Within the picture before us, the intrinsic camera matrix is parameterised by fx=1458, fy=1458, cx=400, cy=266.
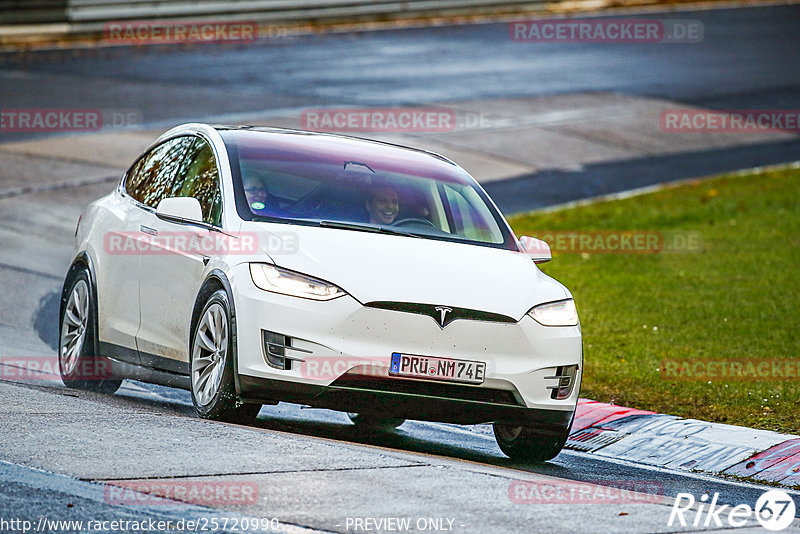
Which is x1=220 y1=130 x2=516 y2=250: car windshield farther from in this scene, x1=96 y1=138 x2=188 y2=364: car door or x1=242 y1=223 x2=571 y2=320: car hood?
x1=96 y1=138 x2=188 y2=364: car door

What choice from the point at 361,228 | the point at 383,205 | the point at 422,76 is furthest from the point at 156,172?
the point at 422,76

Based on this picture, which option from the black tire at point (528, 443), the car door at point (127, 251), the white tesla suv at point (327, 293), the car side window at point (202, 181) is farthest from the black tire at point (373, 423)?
the car side window at point (202, 181)

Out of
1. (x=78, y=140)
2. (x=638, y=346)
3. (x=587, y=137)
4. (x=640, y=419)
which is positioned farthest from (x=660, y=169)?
(x=640, y=419)

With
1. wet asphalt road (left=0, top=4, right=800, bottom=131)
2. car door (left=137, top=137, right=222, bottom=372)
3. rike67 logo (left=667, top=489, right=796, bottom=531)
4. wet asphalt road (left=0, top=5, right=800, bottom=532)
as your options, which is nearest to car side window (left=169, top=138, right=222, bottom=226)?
car door (left=137, top=137, right=222, bottom=372)

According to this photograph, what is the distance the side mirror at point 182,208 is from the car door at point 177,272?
100 mm

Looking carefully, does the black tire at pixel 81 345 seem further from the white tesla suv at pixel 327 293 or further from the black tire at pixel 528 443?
the black tire at pixel 528 443

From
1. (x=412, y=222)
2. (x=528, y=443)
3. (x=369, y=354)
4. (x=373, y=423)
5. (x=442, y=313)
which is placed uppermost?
(x=412, y=222)

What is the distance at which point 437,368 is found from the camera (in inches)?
293

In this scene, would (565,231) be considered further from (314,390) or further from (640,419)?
(314,390)

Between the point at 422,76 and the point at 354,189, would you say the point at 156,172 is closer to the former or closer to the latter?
the point at 354,189

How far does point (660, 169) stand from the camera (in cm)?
2178

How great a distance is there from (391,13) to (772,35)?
31.1ft

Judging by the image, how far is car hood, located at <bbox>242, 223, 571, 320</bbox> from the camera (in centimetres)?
748

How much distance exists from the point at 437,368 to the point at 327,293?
26.8 inches
